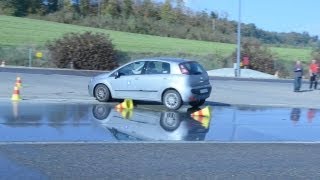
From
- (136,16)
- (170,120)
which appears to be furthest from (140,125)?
(136,16)

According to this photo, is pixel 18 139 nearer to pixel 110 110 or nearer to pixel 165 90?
pixel 110 110

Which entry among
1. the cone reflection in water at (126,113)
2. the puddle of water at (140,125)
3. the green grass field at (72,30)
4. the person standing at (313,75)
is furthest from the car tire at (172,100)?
the green grass field at (72,30)

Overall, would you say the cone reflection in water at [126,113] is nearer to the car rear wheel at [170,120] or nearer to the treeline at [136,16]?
the car rear wheel at [170,120]

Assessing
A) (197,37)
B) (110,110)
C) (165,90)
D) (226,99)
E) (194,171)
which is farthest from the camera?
(197,37)

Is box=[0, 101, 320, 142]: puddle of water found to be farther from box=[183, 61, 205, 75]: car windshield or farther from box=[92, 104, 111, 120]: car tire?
box=[183, 61, 205, 75]: car windshield

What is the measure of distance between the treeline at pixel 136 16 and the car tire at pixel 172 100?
7078 cm

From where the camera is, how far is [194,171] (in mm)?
9398

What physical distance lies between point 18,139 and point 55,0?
90.4 metres

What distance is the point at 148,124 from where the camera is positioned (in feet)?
50.9

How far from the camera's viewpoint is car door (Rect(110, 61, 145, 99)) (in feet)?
67.3

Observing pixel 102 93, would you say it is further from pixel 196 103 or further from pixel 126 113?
pixel 126 113

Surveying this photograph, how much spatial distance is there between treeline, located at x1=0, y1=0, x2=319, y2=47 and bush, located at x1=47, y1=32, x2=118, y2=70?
36718mm

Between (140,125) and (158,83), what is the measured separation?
4934mm

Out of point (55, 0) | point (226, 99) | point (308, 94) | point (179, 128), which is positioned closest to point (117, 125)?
point (179, 128)
